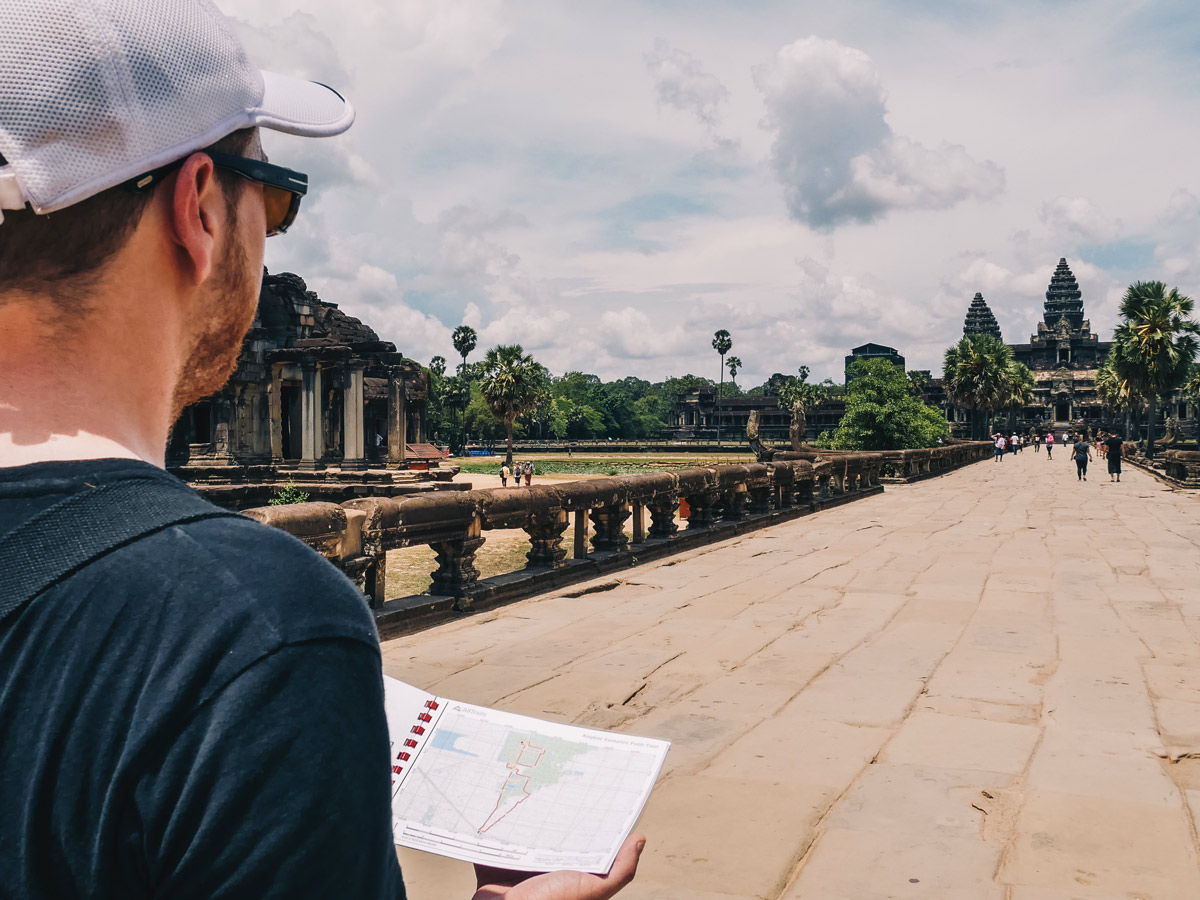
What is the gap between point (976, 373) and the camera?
56.7 meters

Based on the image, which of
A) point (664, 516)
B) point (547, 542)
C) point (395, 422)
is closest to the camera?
point (547, 542)

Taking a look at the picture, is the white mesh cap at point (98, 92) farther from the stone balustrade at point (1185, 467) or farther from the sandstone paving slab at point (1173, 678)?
the stone balustrade at point (1185, 467)

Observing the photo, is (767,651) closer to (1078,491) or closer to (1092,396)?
(1078,491)

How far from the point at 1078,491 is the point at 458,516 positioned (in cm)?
2003

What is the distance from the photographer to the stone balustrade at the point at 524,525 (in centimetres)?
611

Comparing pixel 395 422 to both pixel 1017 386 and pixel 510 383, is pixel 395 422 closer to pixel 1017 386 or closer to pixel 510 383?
pixel 510 383

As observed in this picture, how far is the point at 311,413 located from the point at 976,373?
4125cm

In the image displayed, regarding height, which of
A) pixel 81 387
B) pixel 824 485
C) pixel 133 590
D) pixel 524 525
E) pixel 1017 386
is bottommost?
pixel 824 485

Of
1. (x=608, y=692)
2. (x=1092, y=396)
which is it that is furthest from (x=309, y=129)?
(x=1092, y=396)

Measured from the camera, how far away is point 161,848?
0.77m

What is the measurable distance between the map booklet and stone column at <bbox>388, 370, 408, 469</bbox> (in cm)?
3133

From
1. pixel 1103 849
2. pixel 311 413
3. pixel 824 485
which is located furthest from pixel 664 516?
pixel 311 413

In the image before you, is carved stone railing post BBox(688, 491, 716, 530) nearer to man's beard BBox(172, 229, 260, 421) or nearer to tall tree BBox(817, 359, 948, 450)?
man's beard BBox(172, 229, 260, 421)

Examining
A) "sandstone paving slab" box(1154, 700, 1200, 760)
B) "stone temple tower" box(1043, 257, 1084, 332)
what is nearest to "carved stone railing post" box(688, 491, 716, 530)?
"sandstone paving slab" box(1154, 700, 1200, 760)
